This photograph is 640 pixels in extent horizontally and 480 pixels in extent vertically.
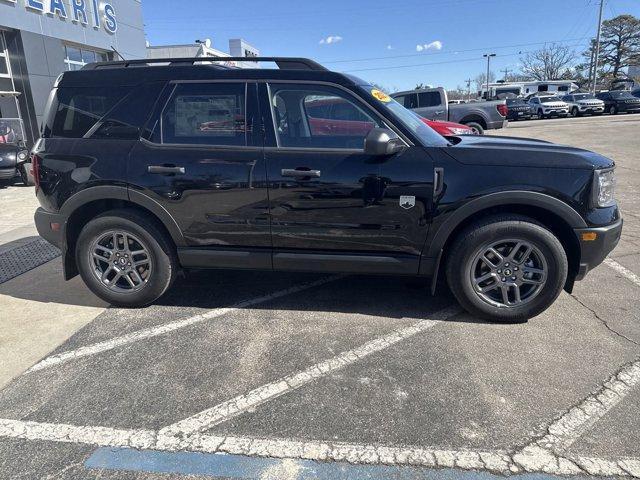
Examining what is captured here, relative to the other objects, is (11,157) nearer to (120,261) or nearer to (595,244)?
(120,261)

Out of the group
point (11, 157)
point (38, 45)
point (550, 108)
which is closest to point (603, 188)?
point (11, 157)

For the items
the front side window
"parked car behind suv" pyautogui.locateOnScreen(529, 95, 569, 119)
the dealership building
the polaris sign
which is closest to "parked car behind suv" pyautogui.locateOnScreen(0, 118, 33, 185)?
the dealership building

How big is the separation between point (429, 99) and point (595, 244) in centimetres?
1373

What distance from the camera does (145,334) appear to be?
3.56 m

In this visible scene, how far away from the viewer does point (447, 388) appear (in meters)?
2.82

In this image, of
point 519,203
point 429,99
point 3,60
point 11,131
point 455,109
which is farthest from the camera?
point 455,109

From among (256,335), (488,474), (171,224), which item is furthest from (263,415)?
(171,224)

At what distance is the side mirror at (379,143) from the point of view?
3244mm

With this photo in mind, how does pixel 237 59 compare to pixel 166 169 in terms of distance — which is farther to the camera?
pixel 237 59

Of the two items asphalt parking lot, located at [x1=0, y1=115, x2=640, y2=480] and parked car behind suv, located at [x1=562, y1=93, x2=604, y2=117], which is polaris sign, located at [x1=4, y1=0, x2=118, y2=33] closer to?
asphalt parking lot, located at [x1=0, y1=115, x2=640, y2=480]

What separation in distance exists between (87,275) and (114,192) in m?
0.81

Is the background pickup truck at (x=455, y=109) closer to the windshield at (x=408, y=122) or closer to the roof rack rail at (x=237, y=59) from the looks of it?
the windshield at (x=408, y=122)

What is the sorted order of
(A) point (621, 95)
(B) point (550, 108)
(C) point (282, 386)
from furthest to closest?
(B) point (550, 108) → (A) point (621, 95) → (C) point (282, 386)

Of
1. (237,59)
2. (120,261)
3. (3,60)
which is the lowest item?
(120,261)
